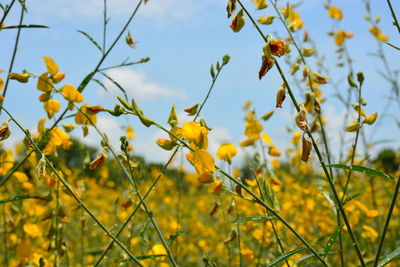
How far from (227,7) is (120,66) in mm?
724

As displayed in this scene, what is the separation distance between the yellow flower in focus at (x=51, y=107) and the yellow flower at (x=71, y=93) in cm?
18

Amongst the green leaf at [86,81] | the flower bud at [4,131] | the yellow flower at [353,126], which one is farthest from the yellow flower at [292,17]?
the flower bud at [4,131]

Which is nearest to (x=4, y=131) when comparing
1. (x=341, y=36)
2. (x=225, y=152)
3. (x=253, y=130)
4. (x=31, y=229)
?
(x=225, y=152)

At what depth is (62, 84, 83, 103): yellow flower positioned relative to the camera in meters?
1.49

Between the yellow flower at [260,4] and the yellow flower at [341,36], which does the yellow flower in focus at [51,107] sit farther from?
the yellow flower at [341,36]

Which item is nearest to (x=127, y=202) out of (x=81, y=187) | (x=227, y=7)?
(x=81, y=187)

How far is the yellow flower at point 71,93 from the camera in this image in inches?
58.5

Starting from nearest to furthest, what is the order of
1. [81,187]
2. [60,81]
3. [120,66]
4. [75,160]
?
1. [60,81]
2. [120,66]
3. [81,187]
4. [75,160]

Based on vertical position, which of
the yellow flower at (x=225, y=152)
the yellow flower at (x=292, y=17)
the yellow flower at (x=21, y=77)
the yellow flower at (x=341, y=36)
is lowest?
the yellow flower at (x=225, y=152)

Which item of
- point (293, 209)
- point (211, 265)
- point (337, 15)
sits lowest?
point (211, 265)

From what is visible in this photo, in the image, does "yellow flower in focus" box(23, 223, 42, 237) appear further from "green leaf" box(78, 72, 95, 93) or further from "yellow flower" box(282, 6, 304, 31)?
"yellow flower" box(282, 6, 304, 31)

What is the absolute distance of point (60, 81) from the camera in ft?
5.13

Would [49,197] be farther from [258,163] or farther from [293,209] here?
[293,209]

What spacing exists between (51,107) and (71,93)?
21 cm
